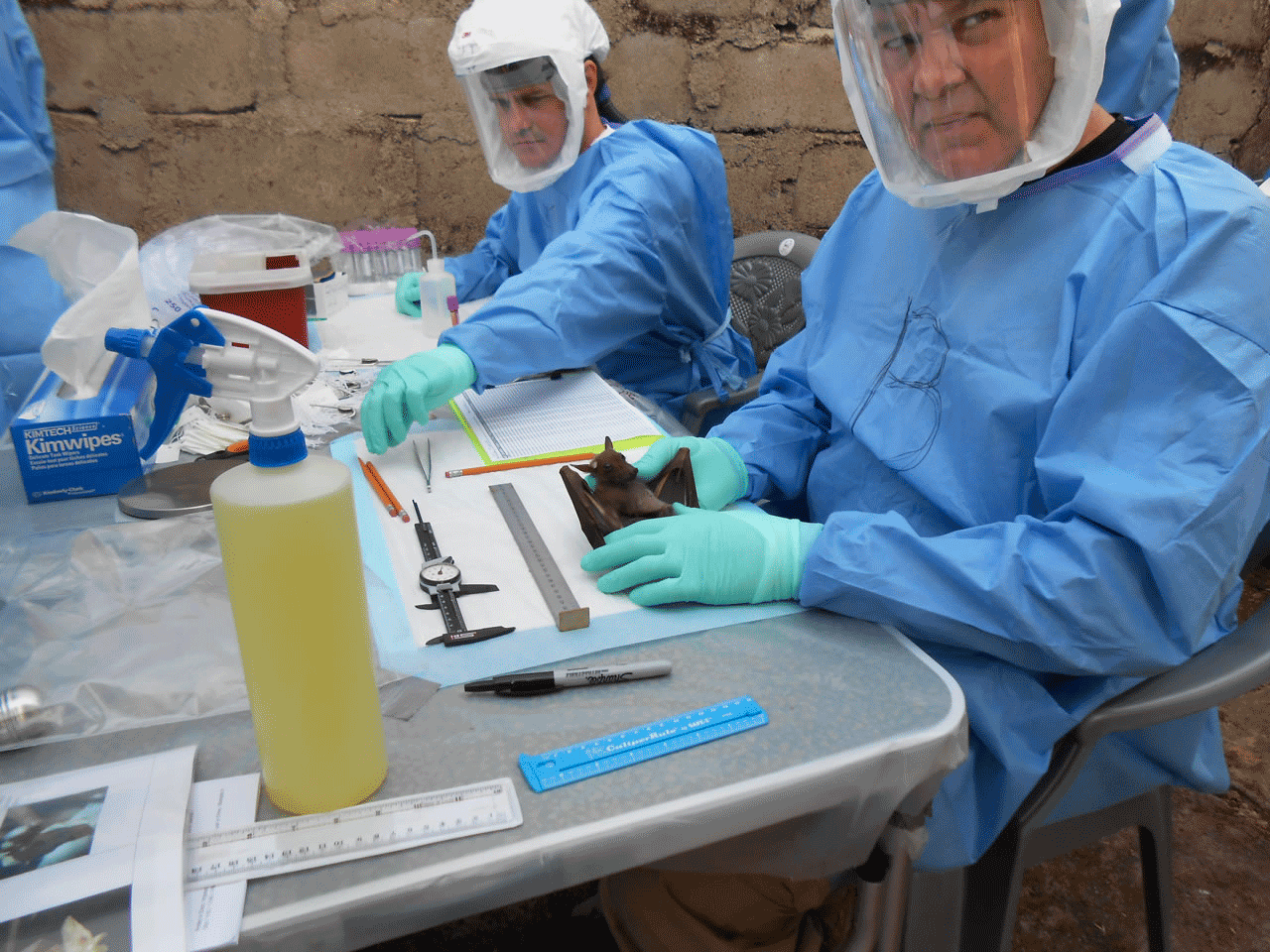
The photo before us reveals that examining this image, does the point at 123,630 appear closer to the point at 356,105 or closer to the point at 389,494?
the point at 389,494

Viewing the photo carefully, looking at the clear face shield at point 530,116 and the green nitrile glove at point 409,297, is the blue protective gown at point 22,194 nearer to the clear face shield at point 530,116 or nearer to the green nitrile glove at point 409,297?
the green nitrile glove at point 409,297

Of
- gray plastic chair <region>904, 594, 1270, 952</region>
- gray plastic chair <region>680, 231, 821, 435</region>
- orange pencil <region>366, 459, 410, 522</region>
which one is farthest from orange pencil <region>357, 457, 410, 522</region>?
gray plastic chair <region>680, 231, 821, 435</region>

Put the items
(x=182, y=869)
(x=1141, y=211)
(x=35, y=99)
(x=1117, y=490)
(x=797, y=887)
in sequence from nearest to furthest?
(x=182, y=869) → (x=1117, y=490) → (x=1141, y=211) → (x=797, y=887) → (x=35, y=99)

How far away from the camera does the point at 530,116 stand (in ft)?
6.05

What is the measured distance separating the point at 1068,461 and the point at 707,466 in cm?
45

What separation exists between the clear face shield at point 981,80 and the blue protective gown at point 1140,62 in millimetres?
120

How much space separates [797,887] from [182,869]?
74 cm

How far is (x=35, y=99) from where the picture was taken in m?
2.27

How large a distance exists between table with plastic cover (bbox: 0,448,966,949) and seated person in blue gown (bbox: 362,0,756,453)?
0.59 metres

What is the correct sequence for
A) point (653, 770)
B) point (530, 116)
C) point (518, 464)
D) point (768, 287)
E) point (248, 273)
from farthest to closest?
point (768, 287) → point (530, 116) → point (248, 273) → point (518, 464) → point (653, 770)

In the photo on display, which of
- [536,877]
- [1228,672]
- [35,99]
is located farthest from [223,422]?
[35,99]

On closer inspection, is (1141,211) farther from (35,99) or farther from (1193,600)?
(35,99)

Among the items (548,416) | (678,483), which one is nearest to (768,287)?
(548,416)

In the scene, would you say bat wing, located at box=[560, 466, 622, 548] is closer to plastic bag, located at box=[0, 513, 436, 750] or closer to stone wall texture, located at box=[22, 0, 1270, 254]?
plastic bag, located at box=[0, 513, 436, 750]
